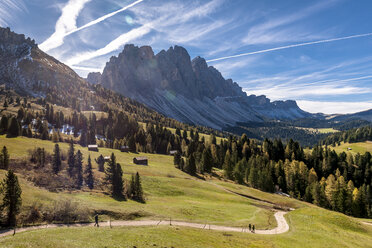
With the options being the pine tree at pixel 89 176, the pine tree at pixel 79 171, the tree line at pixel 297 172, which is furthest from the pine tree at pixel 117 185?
the tree line at pixel 297 172

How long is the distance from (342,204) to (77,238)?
9971 cm

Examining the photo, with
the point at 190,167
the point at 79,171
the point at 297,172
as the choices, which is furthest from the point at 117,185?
the point at 297,172

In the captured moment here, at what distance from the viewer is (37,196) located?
41031mm

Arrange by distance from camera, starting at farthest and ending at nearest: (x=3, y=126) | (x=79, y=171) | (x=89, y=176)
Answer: (x=3, y=126)
(x=79, y=171)
(x=89, y=176)

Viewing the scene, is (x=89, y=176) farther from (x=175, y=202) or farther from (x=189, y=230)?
(x=189, y=230)

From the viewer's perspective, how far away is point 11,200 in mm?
34125

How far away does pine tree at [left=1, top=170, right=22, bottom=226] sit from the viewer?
33491mm

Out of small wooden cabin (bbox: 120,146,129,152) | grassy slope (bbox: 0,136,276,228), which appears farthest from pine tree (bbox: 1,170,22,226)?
small wooden cabin (bbox: 120,146,129,152)

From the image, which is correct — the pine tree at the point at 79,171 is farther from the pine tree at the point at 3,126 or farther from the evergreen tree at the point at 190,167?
the pine tree at the point at 3,126

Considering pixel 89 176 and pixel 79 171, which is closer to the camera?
pixel 89 176

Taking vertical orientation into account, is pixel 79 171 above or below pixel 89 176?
above

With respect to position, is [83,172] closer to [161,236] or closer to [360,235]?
[161,236]

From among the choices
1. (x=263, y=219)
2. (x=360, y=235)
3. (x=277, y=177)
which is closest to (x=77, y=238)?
(x=263, y=219)

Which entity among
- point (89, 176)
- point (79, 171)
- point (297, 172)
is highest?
point (79, 171)
